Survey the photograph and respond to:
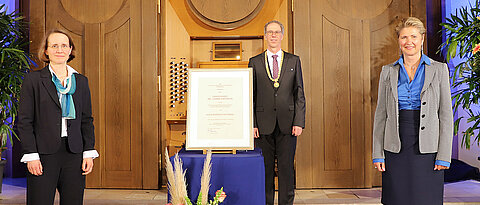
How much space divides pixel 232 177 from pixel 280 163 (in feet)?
3.49

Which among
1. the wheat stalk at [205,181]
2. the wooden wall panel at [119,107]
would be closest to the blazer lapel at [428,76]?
the wheat stalk at [205,181]

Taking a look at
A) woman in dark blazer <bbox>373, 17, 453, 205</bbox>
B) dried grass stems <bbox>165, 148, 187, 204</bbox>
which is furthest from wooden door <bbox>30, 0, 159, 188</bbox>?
woman in dark blazer <bbox>373, 17, 453, 205</bbox>

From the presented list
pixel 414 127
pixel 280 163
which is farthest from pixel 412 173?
pixel 280 163

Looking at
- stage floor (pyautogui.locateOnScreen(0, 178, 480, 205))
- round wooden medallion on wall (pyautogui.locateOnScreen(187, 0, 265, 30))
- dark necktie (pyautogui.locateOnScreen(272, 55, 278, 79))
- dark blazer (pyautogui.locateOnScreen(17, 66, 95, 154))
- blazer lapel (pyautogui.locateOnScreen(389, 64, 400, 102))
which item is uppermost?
round wooden medallion on wall (pyautogui.locateOnScreen(187, 0, 265, 30))

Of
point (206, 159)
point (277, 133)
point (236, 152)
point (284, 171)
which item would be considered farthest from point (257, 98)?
point (206, 159)

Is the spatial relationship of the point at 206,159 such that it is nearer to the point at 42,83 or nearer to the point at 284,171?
the point at 42,83

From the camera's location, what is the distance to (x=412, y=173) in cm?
237

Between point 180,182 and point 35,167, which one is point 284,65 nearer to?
point 180,182

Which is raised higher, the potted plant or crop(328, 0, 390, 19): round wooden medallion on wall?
crop(328, 0, 390, 19): round wooden medallion on wall

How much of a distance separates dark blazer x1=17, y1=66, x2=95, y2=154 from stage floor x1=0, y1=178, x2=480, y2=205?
1771 mm

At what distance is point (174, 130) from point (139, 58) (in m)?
0.93

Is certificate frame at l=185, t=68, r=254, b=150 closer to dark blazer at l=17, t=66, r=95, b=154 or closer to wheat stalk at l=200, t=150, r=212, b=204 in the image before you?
wheat stalk at l=200, t=150, r=212, b=204

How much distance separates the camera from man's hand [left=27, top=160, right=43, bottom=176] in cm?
219

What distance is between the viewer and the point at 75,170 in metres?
2.32
